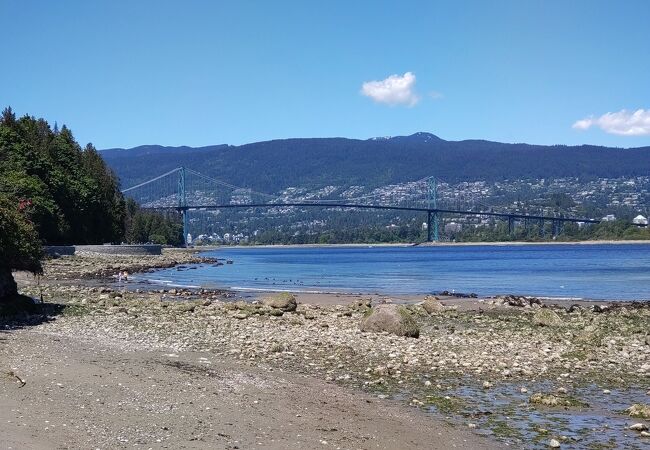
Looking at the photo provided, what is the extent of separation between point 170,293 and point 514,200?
552 feet

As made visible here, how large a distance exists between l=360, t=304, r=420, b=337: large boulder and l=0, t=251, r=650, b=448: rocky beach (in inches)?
1.0

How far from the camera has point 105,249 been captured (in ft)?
177

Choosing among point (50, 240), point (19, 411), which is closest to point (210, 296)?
point (19, 411)

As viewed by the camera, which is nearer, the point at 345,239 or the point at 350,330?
the point at 350,330

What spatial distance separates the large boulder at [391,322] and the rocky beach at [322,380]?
0.08 ft

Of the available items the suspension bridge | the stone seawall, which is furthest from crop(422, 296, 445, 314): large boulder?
→ the suspension bridge

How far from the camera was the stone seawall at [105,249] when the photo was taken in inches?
1858

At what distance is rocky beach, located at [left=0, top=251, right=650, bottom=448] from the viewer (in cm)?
755

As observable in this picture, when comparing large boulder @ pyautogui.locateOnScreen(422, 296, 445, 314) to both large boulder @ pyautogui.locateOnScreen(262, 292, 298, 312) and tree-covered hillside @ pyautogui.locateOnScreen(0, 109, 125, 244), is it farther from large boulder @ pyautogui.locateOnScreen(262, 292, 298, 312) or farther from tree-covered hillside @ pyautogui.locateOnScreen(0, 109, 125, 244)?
tree-covered hillside @ pyautogui.locateOnScreen(0, 109, 125, 244)

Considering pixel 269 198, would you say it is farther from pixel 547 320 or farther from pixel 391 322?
pixel 391 322

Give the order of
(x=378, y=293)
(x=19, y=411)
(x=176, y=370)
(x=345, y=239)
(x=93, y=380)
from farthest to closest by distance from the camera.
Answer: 1. (x=345, y=239)
2. (x=378, y=293)
3. (x=176, y=370)
4. (x=93, y=380)
5. (x=19, y=411)

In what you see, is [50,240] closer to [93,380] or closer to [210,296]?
[210,296]

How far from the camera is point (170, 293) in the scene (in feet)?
89.0

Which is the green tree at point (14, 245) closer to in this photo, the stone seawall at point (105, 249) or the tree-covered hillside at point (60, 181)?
the tree-covered hillside at point (60, 181)
